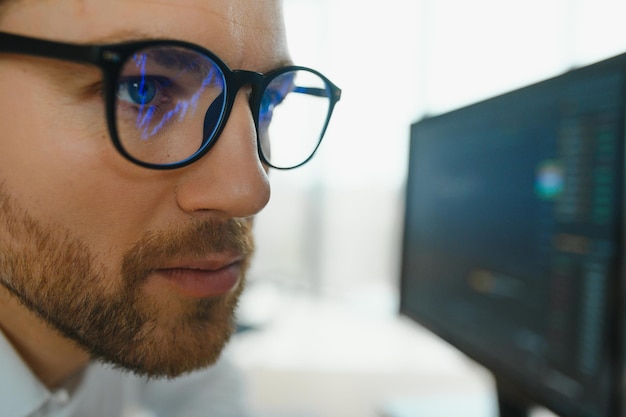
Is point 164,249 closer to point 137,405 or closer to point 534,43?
point 137,405

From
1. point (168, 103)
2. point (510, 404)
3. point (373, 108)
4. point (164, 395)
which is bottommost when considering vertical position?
point (164, 395)

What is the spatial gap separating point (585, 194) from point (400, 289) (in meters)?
0.51

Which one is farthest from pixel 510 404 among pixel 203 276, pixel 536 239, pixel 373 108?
pixel 373 108

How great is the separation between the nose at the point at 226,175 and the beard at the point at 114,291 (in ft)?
A: 0.12

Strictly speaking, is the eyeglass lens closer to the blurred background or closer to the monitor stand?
the monitor stand

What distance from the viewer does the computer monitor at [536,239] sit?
1.82 feet

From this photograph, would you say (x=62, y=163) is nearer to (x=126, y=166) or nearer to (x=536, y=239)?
(x=126, y=166)

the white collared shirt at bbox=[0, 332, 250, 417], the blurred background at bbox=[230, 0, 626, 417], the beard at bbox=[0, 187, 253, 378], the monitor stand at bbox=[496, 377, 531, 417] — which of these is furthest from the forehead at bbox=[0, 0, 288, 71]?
the blurred background at bbox=[230, 0, 626, 417]

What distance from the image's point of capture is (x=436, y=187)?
93cm

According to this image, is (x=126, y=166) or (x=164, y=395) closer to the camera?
(x=126, y=166)

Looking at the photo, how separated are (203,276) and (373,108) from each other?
151 cm

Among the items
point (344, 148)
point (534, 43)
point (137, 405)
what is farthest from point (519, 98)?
point (534, 43)

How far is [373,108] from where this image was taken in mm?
1944

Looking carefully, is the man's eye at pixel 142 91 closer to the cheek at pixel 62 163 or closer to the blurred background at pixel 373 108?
the cheek at pixel 62 163
